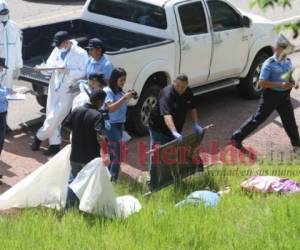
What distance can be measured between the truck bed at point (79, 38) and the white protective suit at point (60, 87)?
1.19 m

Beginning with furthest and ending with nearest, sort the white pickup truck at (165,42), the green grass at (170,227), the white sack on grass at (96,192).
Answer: the white pickup truck at (165,42), the white sack on grass at (96,192), the green grass at (170,227)

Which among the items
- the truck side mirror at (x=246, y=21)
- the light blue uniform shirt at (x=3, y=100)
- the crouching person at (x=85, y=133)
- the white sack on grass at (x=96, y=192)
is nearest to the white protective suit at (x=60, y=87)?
the light blue uniform shirt at (x=3, y=100)

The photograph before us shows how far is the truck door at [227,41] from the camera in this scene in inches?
452

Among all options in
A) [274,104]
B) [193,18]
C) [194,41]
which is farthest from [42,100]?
[274,104]

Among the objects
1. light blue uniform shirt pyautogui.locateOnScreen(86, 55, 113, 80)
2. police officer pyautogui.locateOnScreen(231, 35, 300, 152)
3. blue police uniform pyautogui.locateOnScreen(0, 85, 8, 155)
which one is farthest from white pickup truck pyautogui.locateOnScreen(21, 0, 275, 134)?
police officer pyautogui.locateOnScreen(231, 35, 300, 152)

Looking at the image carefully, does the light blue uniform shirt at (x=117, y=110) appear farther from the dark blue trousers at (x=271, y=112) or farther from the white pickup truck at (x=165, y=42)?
the dark blue trousers at (x=271, y=112)

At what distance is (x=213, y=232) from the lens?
6.58 metres

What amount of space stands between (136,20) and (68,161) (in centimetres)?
424

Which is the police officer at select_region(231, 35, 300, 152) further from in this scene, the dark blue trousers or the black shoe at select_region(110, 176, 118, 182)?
the black shoe at select_region(110, 176, 118, 182)

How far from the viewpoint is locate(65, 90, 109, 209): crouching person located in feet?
24.4

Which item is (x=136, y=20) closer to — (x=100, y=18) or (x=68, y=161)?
(x=100, y=18)

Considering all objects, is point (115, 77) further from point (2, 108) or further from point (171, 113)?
point (2, 108)

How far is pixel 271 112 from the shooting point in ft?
32.9

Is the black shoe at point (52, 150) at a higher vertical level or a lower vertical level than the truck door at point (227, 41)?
lower
